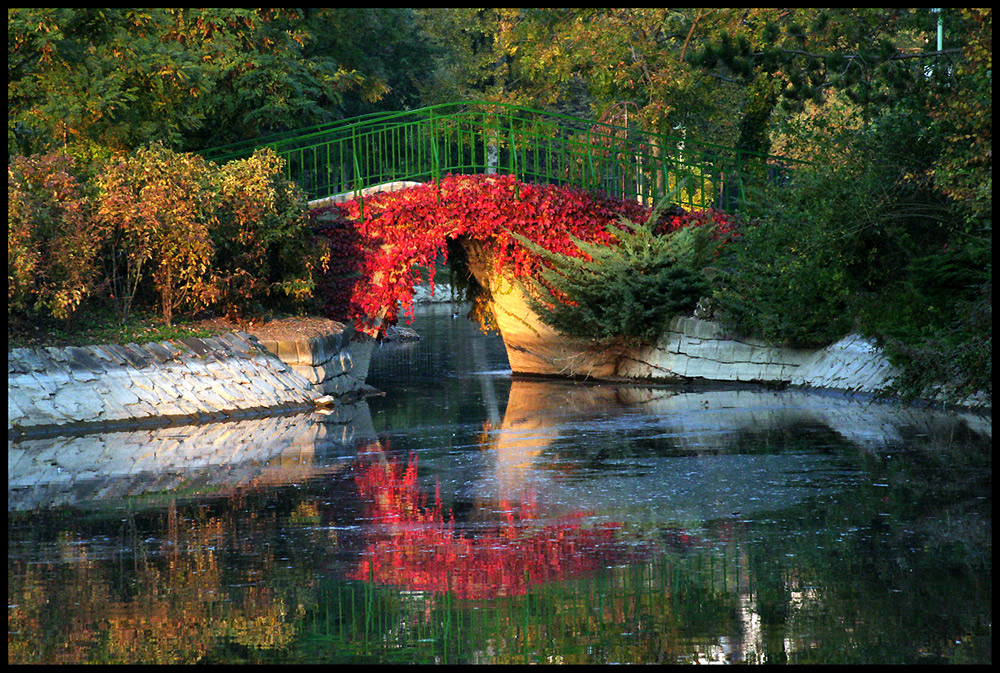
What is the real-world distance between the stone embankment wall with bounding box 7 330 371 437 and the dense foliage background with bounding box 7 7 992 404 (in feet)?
2.70

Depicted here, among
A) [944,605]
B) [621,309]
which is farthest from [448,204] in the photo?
[944,605]

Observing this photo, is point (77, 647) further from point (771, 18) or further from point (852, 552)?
point (771, 18)

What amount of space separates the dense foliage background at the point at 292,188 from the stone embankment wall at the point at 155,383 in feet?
2.70

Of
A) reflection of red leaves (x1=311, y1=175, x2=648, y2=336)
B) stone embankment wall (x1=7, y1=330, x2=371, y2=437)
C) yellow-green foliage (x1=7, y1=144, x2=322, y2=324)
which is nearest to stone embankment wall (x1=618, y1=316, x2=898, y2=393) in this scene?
reflection of red leaves (x1=311, y1=175, x2=648, y2=336)

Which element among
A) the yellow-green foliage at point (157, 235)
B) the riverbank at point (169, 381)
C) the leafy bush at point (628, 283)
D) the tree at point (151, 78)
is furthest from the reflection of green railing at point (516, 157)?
the riverbank at point (169, 381)

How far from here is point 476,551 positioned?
7355 millimetres

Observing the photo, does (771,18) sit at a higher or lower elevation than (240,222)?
higher

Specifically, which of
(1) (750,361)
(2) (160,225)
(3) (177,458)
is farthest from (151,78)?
(1) (750,361)

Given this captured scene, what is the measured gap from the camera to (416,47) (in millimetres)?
35188

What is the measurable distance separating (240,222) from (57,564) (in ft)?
31.9

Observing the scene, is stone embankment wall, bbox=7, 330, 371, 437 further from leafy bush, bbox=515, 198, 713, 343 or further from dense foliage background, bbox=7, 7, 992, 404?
leafy bush, bbox=515, 198, 713, 343

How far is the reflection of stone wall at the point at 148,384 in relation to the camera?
1344 cm

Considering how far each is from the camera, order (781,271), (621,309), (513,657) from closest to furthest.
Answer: (513,657) → (781,271) → (621,309)

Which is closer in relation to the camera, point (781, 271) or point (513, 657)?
point (513, 657)
